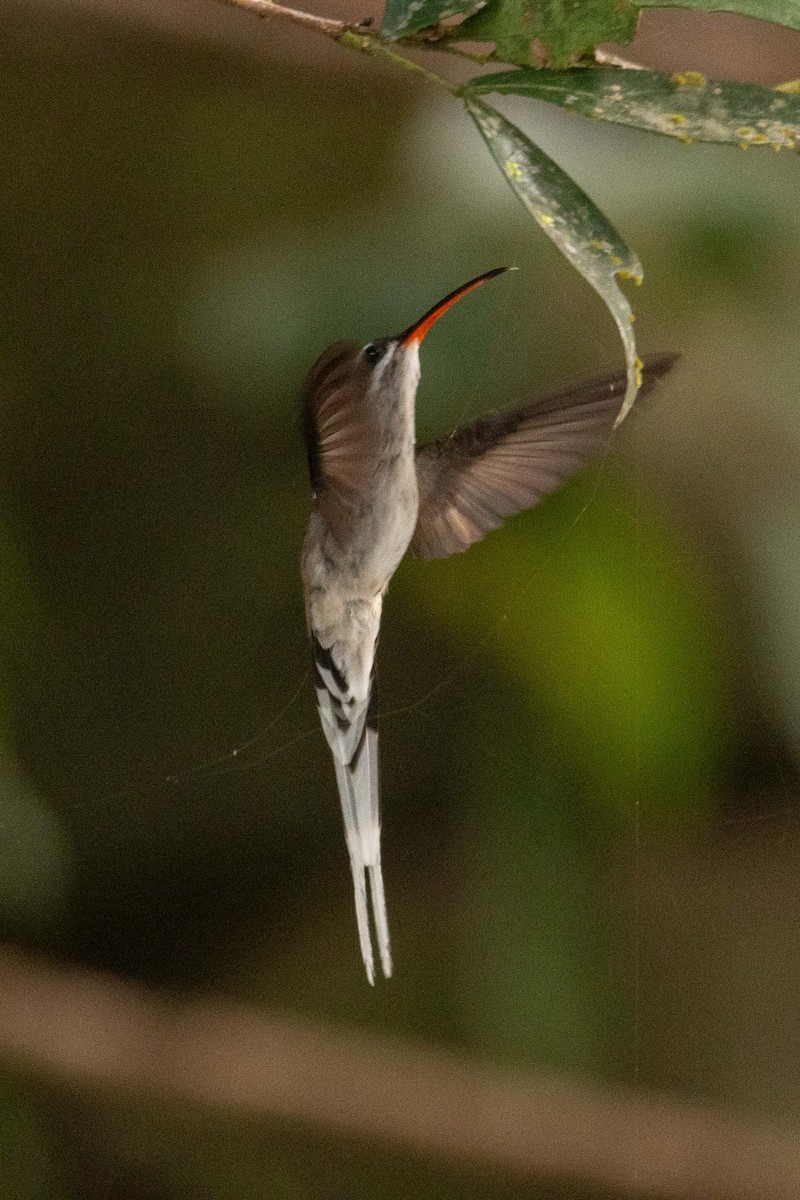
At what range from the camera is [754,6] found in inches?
13.1

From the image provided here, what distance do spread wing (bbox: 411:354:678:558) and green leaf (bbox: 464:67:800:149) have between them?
4.9 inches

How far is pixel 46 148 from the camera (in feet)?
2.25

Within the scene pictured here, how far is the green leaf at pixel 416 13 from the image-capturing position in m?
0.33

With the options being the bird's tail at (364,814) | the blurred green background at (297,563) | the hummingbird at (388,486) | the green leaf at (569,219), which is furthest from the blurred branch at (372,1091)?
the green leaf at (569,219)

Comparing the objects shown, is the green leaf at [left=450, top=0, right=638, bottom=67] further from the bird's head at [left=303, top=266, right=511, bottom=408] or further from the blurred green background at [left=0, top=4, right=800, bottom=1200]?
the blurred green background at [left=0, top=4, right=800, bottom=1200]

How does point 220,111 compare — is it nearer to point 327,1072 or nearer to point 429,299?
point 429,299

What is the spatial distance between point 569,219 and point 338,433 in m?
0.10

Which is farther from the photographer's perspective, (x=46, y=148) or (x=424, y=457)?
(x=46, y=148)

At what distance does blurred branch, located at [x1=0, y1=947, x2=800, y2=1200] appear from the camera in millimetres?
816

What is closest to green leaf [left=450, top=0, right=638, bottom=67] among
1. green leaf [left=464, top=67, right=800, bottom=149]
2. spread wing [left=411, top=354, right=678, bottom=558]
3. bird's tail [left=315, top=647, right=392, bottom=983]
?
green leaf [left=464, top=67, right=800, bottom=149]

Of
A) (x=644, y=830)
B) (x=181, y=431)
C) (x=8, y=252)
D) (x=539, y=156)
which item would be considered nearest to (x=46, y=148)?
(x=8, y=252)

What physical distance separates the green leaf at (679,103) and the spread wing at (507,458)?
125mm

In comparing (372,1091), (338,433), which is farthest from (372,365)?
(372,1091)

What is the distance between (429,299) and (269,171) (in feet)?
0.56
